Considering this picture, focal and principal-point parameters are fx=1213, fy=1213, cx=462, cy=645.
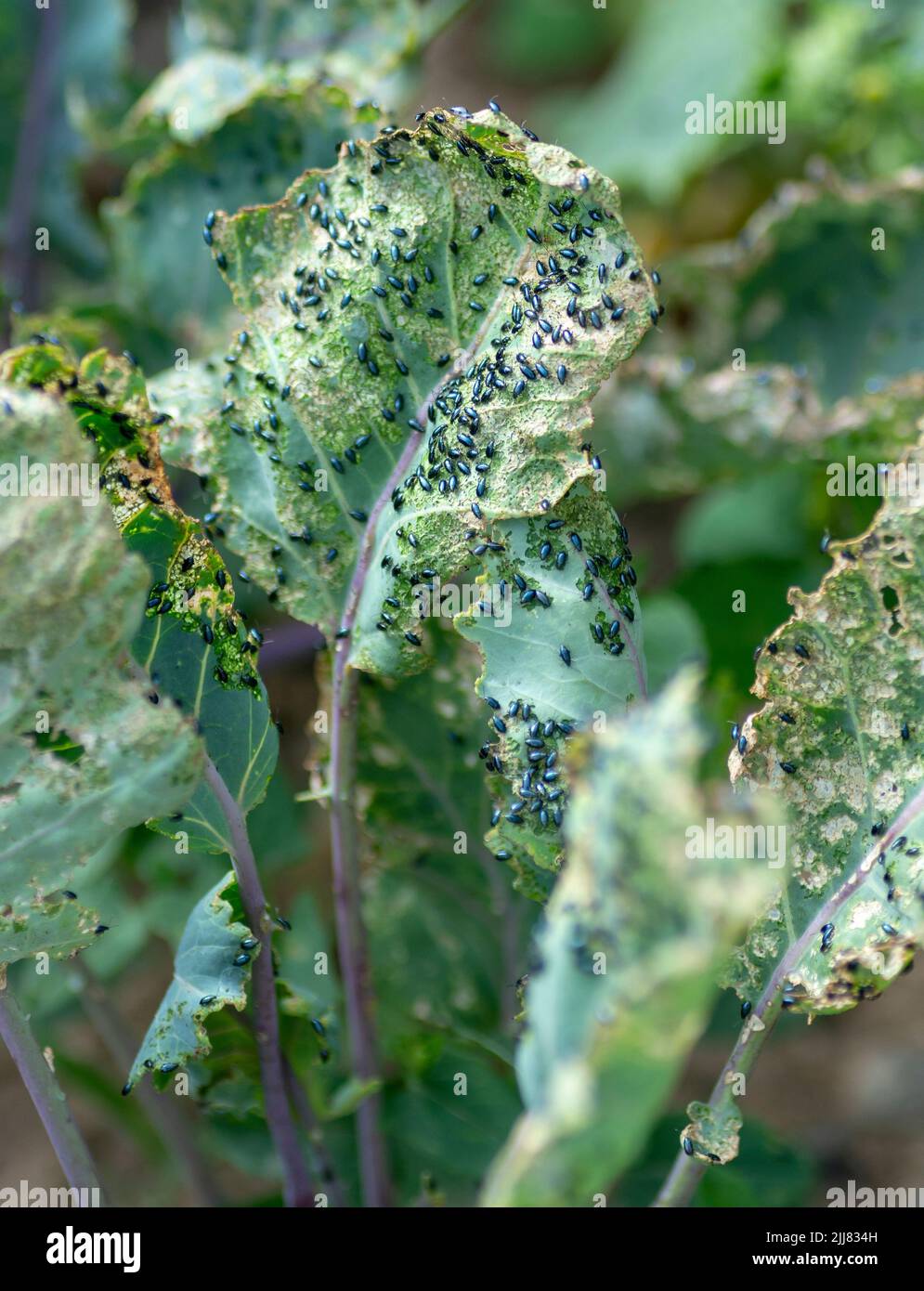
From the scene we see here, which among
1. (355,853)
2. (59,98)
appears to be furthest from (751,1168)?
(59,98)

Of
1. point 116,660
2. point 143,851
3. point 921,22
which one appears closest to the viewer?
point 116,660

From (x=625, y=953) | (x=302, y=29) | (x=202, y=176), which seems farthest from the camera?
(x=302, y=29)

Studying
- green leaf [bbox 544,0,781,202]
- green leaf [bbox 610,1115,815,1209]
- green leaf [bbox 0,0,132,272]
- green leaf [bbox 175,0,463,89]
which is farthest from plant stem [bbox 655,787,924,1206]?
green leaf [bbox 544,0,781,202]

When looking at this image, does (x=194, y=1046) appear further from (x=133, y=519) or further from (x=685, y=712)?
(x=685, y=712)

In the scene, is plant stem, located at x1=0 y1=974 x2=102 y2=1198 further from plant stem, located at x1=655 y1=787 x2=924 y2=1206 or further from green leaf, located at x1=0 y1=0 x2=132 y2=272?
green leaf, located at x1=0 y1=0 x2=132 y2=272

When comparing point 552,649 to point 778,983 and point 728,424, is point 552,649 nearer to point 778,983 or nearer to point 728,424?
point 778,983

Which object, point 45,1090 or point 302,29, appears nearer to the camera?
point 45,1090
